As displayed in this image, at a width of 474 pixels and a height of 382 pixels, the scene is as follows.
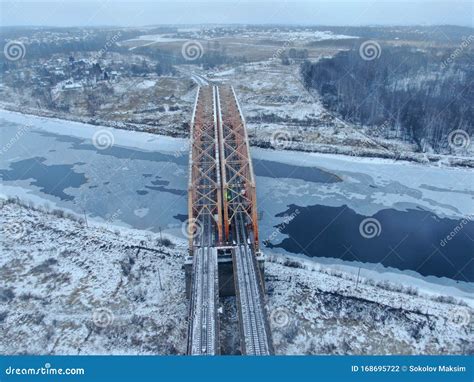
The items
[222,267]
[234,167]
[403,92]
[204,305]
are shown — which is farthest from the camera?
[403,92]

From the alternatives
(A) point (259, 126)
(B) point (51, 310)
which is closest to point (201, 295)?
(B) point (51, 310)

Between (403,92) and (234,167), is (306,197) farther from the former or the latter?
(403,92)

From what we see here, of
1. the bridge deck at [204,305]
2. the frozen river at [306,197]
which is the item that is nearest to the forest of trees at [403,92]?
the frozen river at [306,197]

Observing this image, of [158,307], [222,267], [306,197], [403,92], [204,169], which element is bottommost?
[158,307]

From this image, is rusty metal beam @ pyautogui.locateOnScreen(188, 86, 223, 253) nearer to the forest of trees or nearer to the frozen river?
the frozen river

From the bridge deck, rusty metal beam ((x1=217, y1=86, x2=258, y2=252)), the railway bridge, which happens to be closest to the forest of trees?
rusty metal beam ((x1=217, y1=86, x2=258, y2=252))

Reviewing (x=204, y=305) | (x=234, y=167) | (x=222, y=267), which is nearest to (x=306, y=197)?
(x=234, y=167)

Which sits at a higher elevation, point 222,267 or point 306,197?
point 306,197
